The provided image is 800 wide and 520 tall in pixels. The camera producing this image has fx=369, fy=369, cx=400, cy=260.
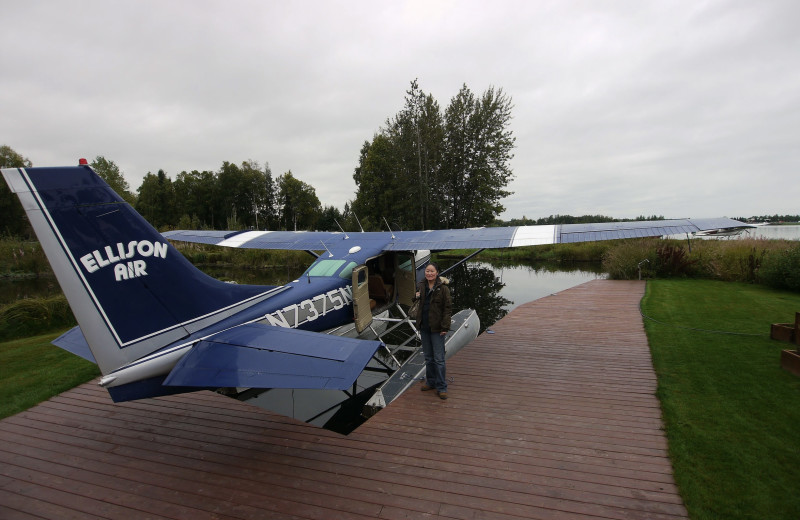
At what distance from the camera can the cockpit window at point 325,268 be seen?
5.50 metres

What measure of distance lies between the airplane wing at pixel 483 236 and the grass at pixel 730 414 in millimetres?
1880

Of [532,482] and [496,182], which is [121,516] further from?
[496,182]

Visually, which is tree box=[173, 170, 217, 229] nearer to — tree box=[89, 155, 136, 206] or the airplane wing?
tree box=[89, 155, 136, 206]

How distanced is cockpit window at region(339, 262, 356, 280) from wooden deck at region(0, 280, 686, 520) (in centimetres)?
194

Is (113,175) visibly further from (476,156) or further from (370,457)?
(370,457)

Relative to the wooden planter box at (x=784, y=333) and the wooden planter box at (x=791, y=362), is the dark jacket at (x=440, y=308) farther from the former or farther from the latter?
the wooden planter box at (x=784, y=333)

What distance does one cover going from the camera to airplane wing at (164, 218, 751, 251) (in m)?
5.53

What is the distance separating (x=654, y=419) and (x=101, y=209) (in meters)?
5.31

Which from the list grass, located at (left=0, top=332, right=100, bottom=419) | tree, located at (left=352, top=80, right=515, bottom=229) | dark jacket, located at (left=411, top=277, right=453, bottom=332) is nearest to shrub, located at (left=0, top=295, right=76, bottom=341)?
grass, located at (left=0, top=332, right=100, bottom=419)

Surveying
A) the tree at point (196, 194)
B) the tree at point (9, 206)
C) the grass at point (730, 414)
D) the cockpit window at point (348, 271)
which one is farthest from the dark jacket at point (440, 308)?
the tree at point (196, 194)

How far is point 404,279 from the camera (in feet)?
23.9

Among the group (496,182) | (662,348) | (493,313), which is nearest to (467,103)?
(496,182)

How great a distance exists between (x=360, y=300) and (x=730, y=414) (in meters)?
4.46

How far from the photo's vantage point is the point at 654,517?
2.44 m
